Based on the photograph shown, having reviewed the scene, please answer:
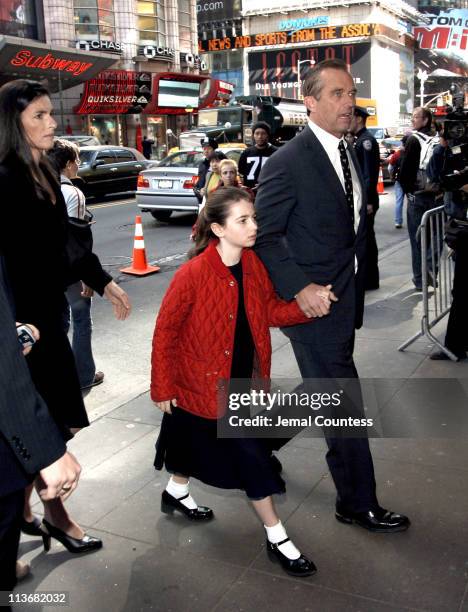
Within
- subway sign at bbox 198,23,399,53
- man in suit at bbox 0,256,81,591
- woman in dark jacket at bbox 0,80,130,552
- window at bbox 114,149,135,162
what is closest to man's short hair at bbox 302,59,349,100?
woman in dark jacket at bbox 0,80,130,552

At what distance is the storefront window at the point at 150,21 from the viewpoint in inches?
1550

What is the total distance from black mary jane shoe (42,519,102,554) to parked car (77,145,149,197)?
646 inches

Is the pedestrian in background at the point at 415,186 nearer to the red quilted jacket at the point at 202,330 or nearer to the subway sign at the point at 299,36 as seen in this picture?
the red quilted jacket at the point at 202,330

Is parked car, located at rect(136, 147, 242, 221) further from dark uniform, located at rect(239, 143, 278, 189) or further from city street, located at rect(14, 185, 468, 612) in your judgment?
city street, located at rect(14, 185, 468, 612)

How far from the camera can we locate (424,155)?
820 cm

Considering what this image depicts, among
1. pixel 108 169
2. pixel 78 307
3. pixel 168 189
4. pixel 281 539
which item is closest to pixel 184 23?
pixel 108 169

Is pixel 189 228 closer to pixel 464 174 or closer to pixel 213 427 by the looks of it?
pixel 464 174

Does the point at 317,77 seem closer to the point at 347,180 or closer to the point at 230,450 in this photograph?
the point at 347,180

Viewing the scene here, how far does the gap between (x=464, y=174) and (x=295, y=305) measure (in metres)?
2.95

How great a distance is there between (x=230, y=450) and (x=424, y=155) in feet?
19.7

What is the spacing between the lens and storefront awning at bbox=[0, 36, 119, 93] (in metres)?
29.5

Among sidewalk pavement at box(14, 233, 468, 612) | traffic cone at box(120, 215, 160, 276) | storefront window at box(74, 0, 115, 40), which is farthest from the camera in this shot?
storefront window at box(74, 0, 115, 40)

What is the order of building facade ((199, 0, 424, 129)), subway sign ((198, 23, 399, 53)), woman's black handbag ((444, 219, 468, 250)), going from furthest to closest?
building facade ((199, 0, 424, 129)) → subway sign ((198, 23, 399, 53)) → woman's black handbag ((444, 219, 468, 250))

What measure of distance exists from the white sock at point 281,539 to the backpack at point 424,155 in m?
5.70
